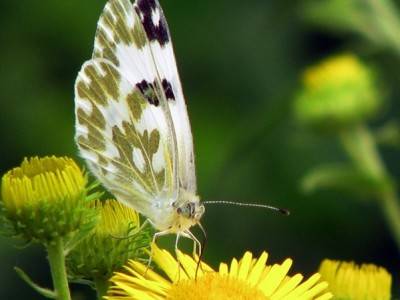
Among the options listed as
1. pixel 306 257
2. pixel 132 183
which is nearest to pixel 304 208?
pixel 306 257

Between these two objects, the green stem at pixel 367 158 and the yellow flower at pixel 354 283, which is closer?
the yellow flower at pixel 354 283

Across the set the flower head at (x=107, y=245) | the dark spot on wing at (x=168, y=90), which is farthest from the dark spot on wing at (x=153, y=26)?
the flower head at (x=107, y=245)

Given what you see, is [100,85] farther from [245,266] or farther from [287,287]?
[287,287]

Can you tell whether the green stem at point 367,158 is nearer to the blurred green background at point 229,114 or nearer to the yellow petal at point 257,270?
the blurred green background at point 229,114

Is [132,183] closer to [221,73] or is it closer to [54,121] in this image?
[54,121]

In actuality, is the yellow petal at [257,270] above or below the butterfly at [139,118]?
below

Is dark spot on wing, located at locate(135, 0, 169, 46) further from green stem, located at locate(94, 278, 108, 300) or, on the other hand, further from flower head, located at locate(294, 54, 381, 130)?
flower head, located at locate(294, 54, 381, 130)
